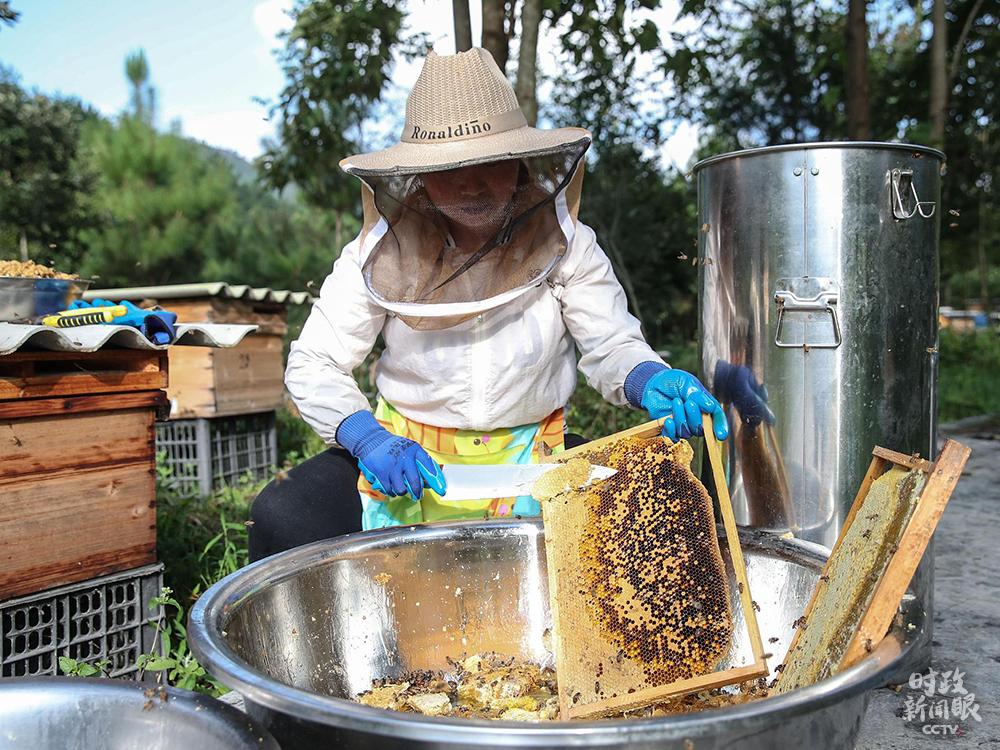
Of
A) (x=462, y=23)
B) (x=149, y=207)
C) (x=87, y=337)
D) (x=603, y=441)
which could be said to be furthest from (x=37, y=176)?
(x=603, y=441)

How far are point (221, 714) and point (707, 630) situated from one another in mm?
933

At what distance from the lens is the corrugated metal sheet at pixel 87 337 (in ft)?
6.80

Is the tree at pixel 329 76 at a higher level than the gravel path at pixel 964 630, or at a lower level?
higher

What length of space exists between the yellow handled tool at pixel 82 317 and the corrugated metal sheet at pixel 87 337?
0.23ft

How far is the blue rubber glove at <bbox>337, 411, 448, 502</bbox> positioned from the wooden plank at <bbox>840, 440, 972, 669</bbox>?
108 cm

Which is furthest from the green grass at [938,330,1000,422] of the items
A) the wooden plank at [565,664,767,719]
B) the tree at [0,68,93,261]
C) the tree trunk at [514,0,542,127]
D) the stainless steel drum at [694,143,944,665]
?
the tree at [0,68,93,261]

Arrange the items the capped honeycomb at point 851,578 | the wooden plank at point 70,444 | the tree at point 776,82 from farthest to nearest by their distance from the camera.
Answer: the tree at point 776,82 → the wooden plank at point 70,444 → the capped honeycomb at point 851,578

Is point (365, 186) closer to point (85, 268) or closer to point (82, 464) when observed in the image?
point (82, 464)

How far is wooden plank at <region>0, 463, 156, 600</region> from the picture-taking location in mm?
2191

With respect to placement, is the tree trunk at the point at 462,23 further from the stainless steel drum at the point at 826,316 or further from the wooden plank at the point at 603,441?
the wooden plank at the point at 603,441

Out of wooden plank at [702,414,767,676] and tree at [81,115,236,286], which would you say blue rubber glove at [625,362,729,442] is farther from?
tree at [81,115,236,286]

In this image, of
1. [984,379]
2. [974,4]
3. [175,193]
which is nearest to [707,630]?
[974,4]

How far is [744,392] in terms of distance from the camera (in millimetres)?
2422

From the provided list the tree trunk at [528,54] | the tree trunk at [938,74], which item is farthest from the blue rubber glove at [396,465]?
the tree trunk at [938,74]
